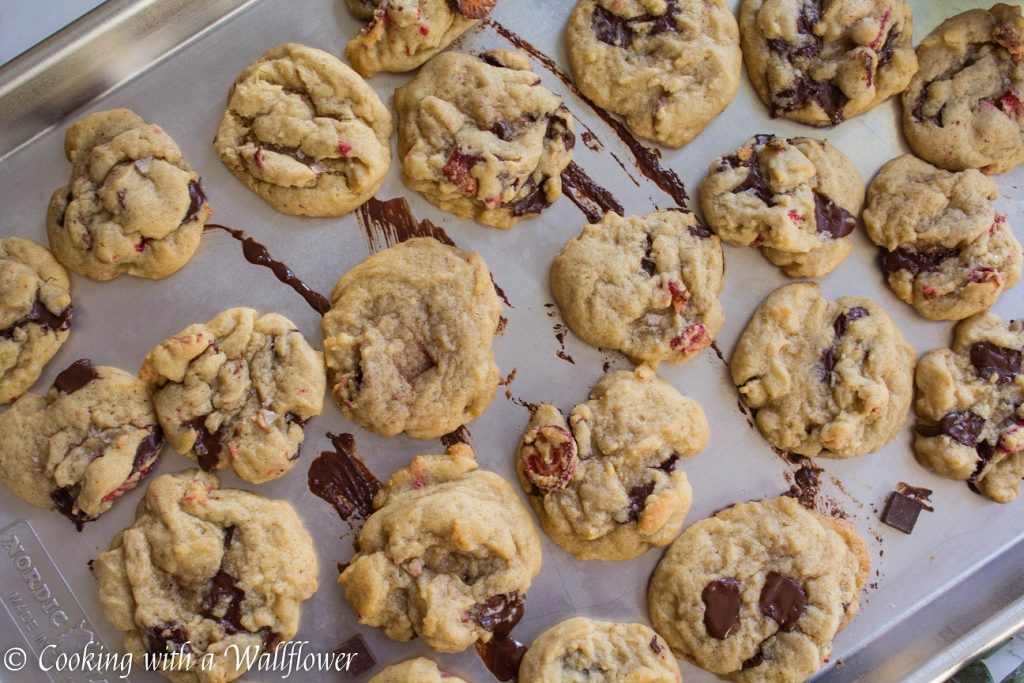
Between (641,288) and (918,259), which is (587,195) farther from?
(918,259)

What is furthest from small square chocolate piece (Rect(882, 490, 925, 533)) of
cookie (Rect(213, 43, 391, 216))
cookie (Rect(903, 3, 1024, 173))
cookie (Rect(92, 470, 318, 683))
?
cookie (Rect(213, 43, 391, 216))

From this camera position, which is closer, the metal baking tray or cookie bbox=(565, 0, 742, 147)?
the metal baking tray

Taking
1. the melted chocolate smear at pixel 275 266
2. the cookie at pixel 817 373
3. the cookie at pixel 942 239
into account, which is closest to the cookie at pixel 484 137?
the melted chocolate smear at pixel 275 266

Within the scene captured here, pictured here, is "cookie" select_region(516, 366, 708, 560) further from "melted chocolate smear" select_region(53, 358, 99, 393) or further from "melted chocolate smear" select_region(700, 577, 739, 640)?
"melted chocolate smear" select_region(53, 358, 99, 393)

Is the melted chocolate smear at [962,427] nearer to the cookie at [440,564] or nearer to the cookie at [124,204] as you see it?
the cookie at [440,564]

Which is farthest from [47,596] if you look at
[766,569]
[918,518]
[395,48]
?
[918,518]
